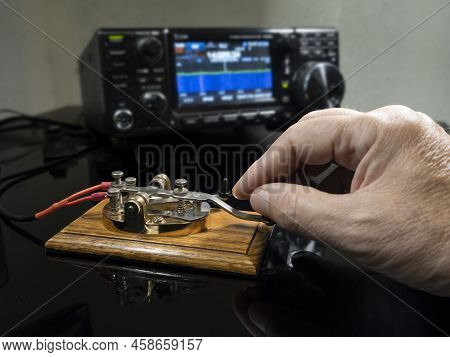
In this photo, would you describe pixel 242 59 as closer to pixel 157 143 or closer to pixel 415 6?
pixel 157 143

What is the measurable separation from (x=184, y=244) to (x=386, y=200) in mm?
232

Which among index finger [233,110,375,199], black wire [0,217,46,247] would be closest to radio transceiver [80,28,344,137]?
black wire [0,217,46,247]

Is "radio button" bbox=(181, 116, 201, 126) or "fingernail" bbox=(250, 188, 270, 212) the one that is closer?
"fingernail" bbox=(250, 188, 270, 212)

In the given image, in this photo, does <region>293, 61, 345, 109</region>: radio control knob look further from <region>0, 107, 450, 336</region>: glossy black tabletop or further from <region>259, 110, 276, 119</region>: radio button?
<region>0, 107, 450, 336</region>: glossy black tabletop

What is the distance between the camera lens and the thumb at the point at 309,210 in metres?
0.41

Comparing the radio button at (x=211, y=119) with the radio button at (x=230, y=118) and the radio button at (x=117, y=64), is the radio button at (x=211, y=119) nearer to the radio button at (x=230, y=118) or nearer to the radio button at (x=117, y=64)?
the radio button at (x=230, y=118)

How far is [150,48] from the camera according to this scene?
83 centimetres

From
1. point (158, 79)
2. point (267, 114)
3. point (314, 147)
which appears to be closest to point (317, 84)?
point (267, 114)

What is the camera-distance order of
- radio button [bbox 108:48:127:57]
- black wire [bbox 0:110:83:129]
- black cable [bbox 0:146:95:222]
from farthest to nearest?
black wire [bbox 0:110:83:129]
radio button [bbox 108:48:127:57]
black cable [bbox 0:146:95:222]

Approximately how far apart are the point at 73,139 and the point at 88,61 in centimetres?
23

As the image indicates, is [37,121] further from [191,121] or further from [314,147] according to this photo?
[314,147]

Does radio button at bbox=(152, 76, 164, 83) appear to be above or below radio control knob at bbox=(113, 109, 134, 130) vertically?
above

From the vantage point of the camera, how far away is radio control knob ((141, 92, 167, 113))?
85cm

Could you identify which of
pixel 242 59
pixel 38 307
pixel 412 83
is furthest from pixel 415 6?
pixel 38 307
